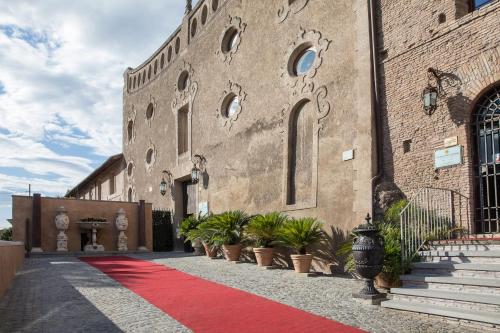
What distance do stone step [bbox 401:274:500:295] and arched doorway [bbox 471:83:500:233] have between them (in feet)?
6.56

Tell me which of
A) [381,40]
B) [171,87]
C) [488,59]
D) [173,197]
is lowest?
[173,197]

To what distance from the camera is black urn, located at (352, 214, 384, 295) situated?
24.7ft

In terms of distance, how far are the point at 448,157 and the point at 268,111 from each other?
6933 millimetres

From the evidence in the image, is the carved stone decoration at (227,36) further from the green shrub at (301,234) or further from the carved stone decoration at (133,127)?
the carved stone decoration at (133,127)

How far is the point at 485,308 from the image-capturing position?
6.05 meters

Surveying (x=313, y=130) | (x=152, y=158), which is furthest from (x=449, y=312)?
(x=152, y=158)

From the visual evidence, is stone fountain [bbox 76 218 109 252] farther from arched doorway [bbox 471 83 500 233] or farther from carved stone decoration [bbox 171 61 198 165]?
arched doorway [bbox 471 83 500 233]

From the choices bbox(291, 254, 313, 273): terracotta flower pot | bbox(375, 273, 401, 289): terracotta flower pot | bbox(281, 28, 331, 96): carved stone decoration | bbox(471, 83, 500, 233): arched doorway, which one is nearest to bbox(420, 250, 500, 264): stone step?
bbox(375, 273, 401, 289): terracotta flower pot

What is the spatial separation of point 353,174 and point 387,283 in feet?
12.1

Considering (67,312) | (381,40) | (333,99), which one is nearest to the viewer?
(67,312)

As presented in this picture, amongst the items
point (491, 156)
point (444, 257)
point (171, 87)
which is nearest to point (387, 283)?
point (444, 257)

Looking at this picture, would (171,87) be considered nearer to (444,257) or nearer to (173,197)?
(173,197)

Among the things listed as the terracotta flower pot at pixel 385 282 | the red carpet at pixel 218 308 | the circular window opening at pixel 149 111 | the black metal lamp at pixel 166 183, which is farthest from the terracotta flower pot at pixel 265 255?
the circular window opening at pixel 149 111

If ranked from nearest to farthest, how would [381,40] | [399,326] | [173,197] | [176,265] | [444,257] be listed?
1. [399,326]
2. [444,257]
3. [381,40]
4. [176,265]
5. [173,197]
